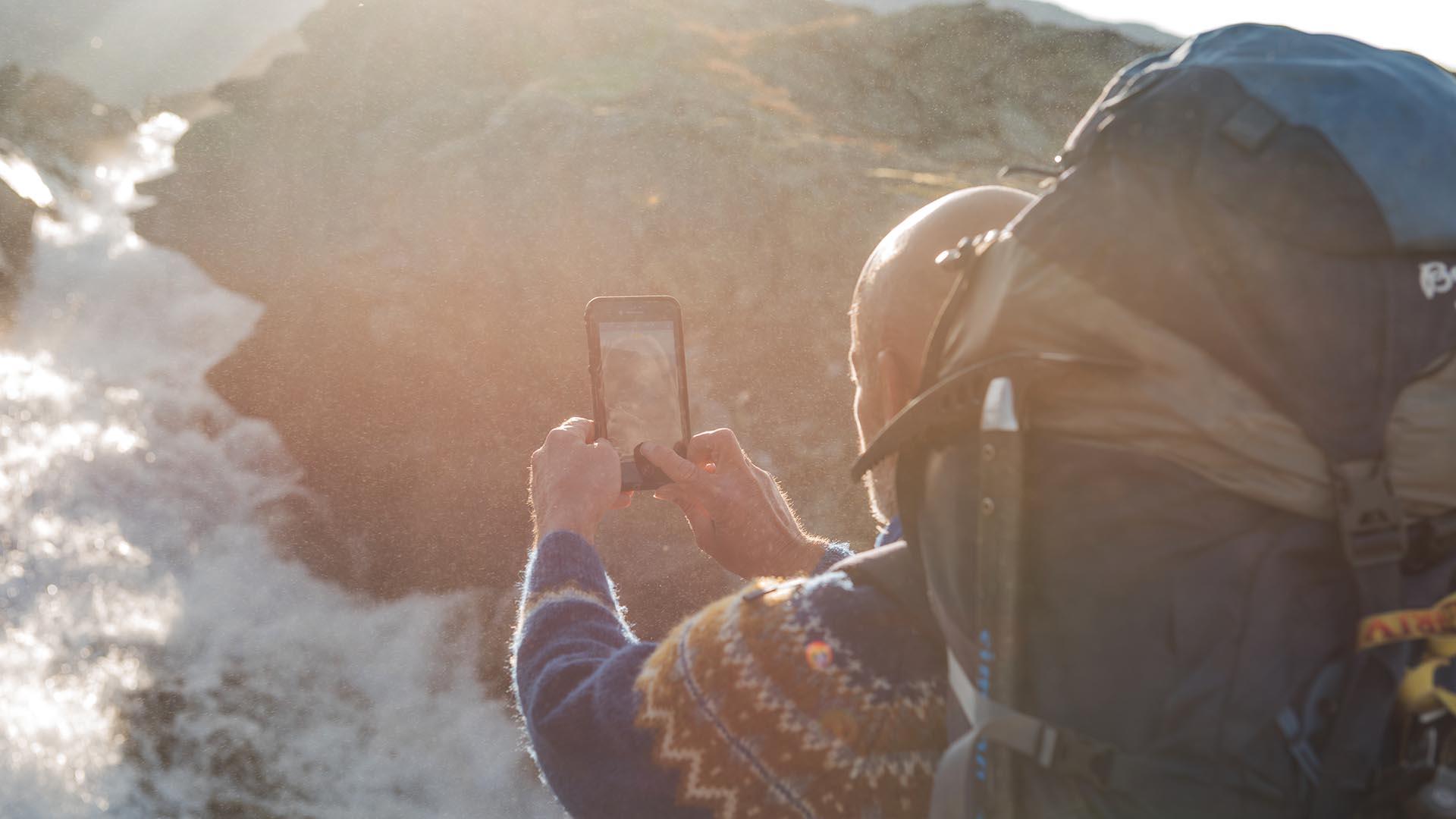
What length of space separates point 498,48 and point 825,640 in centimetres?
1168

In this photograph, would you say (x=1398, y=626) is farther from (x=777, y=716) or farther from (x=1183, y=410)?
(x=777, y=716)

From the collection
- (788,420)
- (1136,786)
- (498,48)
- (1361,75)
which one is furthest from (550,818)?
(498,48)

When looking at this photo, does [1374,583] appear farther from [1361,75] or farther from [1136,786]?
[1361,75]

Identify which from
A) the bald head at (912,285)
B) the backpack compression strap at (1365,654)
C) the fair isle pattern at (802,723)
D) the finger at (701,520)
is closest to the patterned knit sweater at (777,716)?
the fair isle pattern at (802,723)

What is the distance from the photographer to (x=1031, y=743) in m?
1.13

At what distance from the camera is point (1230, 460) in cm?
107

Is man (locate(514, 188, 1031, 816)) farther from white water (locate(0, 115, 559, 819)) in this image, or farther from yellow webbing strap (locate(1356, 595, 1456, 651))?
white water (locate(0, 115, 559, 819))

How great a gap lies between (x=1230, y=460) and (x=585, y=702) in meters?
0.98

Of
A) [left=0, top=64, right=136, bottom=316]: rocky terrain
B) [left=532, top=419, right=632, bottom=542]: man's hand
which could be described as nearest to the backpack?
[left=532, top=419, right=632, bottom=542]: man's hand

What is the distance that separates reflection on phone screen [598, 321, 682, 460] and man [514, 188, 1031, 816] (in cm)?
78

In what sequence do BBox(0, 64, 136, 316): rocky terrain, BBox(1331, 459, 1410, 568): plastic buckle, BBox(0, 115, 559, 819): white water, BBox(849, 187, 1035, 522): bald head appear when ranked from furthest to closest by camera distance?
BBox(0, 64, 136, 316): rocky terrain
BBox(0, 115, 559, 819): white water
BBox(849, 187, 1035, 522): bald head
BBox(1331, 459, 1410, 568): plastic buckle

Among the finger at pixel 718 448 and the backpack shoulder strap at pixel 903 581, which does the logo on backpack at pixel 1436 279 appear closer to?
the backpack shoulder strap at pixel 903 581

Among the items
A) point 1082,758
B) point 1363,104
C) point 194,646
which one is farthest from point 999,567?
point 194,646

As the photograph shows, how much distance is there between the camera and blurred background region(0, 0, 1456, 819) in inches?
222
